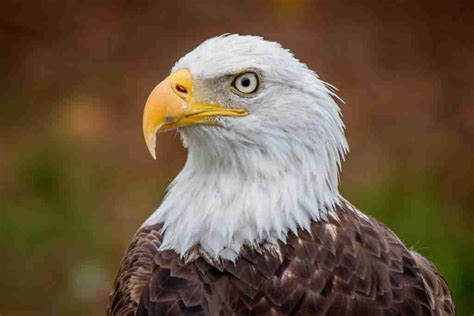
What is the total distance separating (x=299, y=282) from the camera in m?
3.61

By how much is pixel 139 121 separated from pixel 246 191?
4244 millimetres

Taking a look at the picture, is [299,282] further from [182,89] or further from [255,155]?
[182,89]

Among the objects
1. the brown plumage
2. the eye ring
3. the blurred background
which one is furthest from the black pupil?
the blurred background

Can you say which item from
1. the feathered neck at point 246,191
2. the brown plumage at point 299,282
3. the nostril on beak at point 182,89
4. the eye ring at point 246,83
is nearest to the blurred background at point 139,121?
the brown plumage at point 299,282

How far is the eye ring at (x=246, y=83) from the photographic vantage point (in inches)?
138

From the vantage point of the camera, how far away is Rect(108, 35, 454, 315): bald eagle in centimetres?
351

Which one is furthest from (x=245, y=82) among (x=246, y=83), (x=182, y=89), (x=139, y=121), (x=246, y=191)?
(x=139, y=121)

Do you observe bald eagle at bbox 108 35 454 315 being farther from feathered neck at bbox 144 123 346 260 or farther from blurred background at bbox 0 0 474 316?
blurred background at bbox 0 0 474 316

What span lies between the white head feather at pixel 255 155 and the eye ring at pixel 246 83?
0.8 inches

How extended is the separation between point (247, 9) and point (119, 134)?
4.58 ft

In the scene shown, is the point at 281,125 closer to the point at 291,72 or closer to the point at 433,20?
the point at 291,72

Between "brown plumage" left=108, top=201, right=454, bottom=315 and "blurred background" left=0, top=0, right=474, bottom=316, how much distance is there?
258cm

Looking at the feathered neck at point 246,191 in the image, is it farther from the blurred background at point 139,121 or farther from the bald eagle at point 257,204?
the blurred background at point 139,121

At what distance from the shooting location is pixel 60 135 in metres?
7.67
